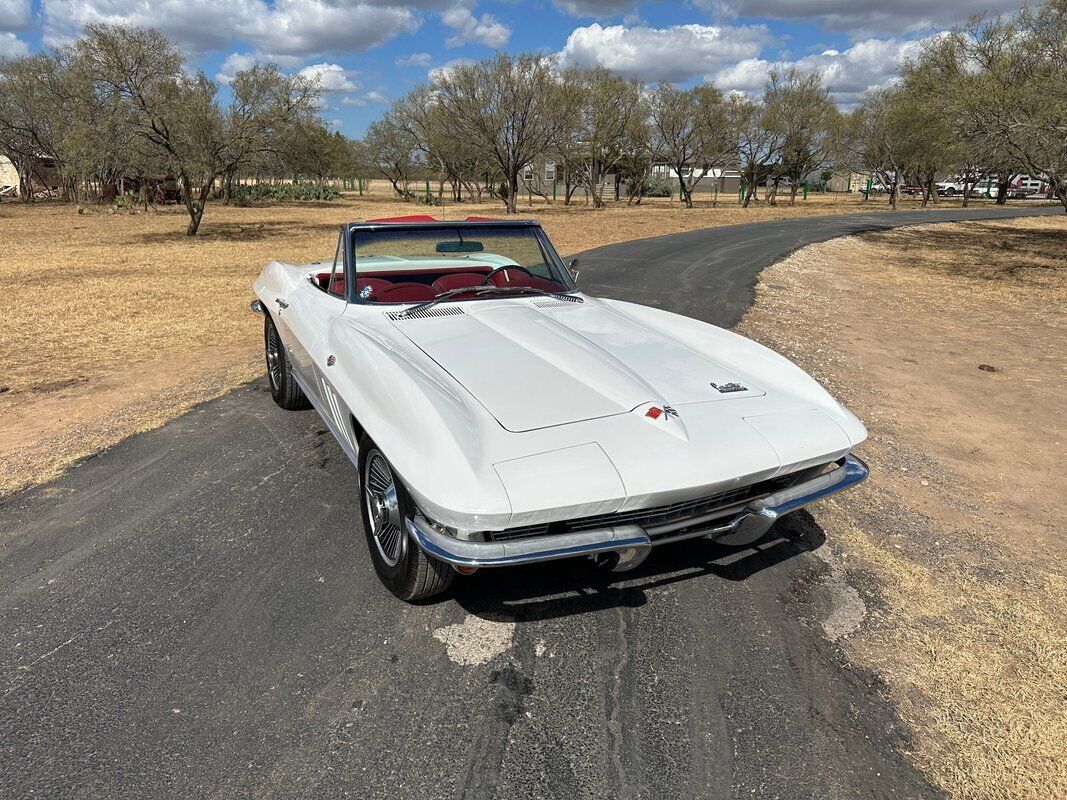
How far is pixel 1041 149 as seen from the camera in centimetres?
1323

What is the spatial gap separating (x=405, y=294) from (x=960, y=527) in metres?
3.21

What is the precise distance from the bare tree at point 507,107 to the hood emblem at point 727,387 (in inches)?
1197

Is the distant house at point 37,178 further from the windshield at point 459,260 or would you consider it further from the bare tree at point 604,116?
the windshield at point 459,260

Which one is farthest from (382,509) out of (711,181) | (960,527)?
(711,181)

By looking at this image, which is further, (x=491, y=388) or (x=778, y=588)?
(x=778, y=588)

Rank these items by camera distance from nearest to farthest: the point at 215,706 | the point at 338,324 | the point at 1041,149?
the point at 215,706 → the point at 338,324 → the point at 1041,149

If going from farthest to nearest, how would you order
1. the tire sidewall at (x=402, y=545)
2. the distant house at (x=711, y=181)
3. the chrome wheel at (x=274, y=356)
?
1. the distant house at (x=711, y=181)
2. the chrome wheel at (x=274, y=356)
3. the tire sidewall at (x=402, y=545)

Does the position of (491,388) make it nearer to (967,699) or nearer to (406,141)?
(967,699)

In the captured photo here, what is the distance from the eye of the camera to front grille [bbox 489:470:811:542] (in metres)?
2.07

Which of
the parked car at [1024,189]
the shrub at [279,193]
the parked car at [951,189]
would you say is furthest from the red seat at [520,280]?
the parked car at [1024,189]

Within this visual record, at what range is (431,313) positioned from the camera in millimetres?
3359

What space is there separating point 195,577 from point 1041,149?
17062mm

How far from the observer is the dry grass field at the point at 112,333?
4586 millimetres

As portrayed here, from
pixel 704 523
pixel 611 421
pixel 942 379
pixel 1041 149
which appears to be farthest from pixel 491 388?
pixel 1041 149
